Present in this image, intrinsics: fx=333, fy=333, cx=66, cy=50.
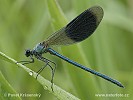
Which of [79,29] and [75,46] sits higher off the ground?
[79,29]

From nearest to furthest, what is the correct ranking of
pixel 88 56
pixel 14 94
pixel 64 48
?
pixel 14 94, pixel 64 48, pixel 88 56

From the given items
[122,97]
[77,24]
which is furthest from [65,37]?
[122,97]

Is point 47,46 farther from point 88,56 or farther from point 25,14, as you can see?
point 25,14

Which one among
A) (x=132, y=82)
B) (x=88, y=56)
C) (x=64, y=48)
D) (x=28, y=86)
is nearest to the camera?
(x=132, y=82)

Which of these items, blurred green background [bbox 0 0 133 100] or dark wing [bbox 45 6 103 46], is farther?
dark wing [bbox 45 6 103 46]

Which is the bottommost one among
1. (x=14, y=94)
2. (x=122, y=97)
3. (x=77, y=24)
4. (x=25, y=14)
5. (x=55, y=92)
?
(x=122, y=97)
